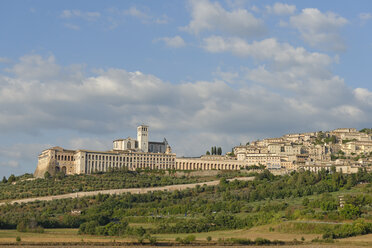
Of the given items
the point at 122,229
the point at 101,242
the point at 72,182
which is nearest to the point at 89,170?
the point at 72,182

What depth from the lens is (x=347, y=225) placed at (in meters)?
50.1

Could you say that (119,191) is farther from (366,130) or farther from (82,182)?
(366,130)

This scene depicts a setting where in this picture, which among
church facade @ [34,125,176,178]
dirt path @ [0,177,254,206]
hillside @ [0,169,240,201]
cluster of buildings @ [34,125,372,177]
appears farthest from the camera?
cluster of buildings @ [34,125,372,177]

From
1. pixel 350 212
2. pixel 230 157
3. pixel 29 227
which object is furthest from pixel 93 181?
pixel 350 212

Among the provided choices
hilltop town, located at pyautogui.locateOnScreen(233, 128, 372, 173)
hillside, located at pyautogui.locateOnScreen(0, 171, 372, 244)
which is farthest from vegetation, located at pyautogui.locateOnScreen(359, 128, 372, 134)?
hillside, located at pyautogui.locateOnScreen(0, 171, 372, 244)

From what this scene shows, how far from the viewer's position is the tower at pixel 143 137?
124m

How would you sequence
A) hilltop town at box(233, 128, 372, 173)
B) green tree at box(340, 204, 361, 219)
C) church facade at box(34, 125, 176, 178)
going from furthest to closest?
hilltop town at box(233, 128, 372, 173), church facade at box(34, 125, 176, 178), green tree at box(340, 204, 361, 219)

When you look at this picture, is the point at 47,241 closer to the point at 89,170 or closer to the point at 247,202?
the point at 247,202

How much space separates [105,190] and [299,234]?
138 feet

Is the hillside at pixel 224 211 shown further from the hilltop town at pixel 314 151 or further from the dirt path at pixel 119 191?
the hilltop town at pixel 314 151

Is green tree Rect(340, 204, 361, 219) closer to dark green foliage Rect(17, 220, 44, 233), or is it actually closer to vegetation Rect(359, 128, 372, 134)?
dark green foliage Rect(17, 220, 44, 233)

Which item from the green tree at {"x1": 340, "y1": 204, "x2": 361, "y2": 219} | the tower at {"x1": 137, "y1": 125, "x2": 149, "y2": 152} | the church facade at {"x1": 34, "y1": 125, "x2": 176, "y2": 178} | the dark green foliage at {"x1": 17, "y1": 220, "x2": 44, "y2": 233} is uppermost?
the tower at {"x1": 137, "y1": 125, "x2": 149, "y2": 152}

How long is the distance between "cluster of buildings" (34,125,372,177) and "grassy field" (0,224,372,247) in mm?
54383

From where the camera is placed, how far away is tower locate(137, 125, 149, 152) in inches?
4869
